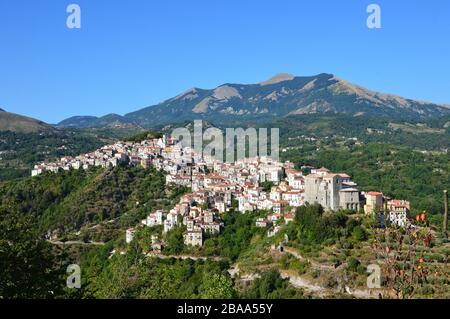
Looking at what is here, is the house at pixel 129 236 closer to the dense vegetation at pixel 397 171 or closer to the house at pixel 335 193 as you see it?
the house at pixel 335 193

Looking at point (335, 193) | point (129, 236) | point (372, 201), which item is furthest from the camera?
point (129, 236)

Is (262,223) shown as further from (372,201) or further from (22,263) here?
(22,263)

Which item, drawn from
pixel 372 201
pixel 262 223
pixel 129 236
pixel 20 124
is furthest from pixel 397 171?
pixel 20 124

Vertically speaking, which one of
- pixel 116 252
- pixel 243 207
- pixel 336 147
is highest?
pixel 336 147

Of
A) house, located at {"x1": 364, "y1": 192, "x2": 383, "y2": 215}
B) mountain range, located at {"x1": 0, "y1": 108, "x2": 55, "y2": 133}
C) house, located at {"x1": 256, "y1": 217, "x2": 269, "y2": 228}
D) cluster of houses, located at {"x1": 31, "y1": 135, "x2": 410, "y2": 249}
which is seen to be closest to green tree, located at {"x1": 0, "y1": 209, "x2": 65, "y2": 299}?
cluster of houses, located at {"x1": 31, "y1": 135, "x2": 410, "y2": 249}

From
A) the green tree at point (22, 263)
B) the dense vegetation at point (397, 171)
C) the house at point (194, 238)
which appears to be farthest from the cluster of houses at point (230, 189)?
the green tree at point (22, 263)

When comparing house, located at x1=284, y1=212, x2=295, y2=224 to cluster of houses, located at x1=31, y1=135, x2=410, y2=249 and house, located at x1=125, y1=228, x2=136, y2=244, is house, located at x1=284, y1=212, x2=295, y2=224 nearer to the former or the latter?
cluster of houses, located at x1=31, y1=135, x2=410, y2=249

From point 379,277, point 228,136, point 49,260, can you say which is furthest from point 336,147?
point 49,260

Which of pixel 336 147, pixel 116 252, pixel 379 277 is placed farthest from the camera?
pixel 336 147
